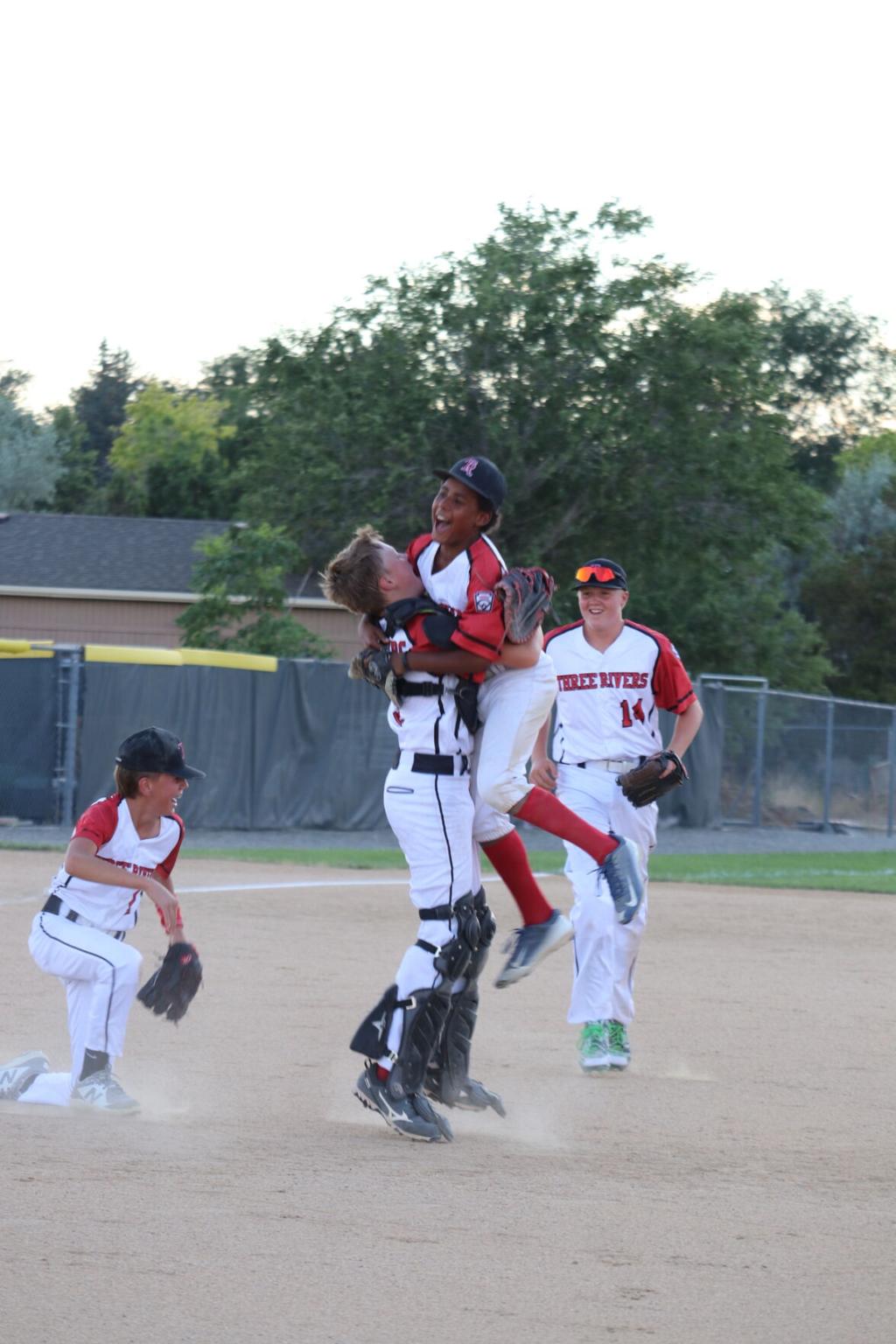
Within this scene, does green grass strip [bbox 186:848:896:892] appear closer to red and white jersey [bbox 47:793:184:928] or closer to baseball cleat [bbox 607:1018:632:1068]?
baseball cleat [bbox 607:1018:632:1068]

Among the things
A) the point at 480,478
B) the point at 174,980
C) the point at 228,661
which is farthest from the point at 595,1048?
the point at 228,661

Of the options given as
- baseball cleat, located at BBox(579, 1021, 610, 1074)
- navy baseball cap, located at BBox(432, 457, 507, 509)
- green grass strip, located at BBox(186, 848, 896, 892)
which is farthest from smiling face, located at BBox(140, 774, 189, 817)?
green grass strip, located at BBox(186, 848, 896, 892)

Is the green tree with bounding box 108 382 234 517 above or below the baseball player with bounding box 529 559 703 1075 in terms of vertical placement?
above

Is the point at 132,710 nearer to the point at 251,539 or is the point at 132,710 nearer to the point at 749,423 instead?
the point at 251,539

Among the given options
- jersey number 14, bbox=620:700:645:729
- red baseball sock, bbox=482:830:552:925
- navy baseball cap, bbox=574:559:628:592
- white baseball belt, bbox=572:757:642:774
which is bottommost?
red baseball sock, bbox=482:830:552:925

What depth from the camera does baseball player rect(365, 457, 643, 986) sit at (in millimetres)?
5539

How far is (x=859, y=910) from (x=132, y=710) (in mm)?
9773

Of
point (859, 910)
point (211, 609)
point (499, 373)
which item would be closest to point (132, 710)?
point (211, 609)

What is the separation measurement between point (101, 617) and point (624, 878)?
96.1ft

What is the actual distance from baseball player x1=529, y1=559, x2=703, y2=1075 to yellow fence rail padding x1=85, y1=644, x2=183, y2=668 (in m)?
13.9

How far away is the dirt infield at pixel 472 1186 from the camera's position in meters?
3.76

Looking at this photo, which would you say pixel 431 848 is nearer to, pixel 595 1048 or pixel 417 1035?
pixel 417 1035

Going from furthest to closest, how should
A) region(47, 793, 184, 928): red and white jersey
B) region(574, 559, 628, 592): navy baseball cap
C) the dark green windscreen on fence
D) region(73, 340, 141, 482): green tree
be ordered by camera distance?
region(73, 340, 141, 482): green tree, the dark green windscreen on fence, region(574, 559, 628, 592): navy baseball cap, region(47, 793, 184, 928): red and white jersey

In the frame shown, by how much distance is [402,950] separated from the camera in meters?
11.3
